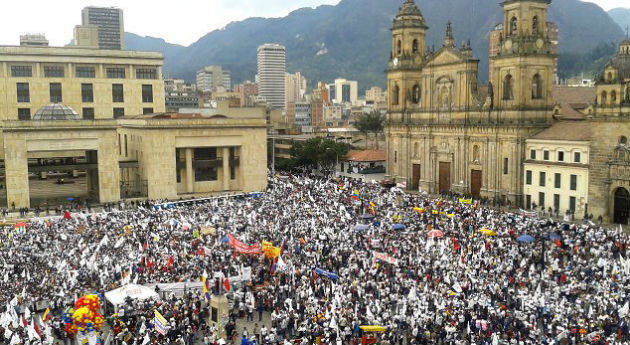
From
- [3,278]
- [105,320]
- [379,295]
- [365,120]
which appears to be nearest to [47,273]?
[3,278]

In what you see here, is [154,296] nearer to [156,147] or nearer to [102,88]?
[156,147]

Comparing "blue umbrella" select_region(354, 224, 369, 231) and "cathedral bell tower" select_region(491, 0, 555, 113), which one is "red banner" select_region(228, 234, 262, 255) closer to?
"blue umbrella" select_region(354, 224, 369, 231)

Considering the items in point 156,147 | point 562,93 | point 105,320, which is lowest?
point 105,320

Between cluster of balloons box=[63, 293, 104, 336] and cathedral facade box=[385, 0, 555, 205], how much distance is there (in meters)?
48.0

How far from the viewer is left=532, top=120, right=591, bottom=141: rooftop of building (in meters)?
58.3

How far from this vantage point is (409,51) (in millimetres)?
78875

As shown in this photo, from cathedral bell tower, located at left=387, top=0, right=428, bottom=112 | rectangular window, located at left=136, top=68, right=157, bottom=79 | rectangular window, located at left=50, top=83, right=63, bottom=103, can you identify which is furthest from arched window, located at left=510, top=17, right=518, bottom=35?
rectangular window, located at left=50, top=83, right=63, bottom=103

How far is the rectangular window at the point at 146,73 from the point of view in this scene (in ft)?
287

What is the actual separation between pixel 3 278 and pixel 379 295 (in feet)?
66.8

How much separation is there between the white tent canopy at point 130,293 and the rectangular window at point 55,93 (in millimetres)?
56443

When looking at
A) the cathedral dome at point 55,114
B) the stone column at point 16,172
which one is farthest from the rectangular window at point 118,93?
the stone column at point 16,172

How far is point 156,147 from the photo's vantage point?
6681cm

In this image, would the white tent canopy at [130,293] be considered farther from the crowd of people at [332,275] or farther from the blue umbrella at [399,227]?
the blue umbrella at [399,227]

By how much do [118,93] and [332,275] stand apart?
60.4 meters
